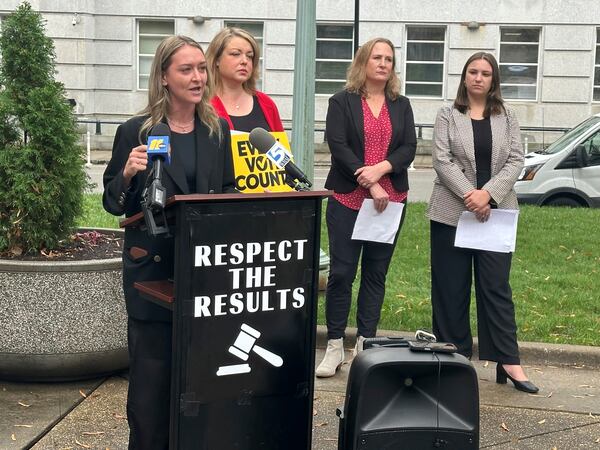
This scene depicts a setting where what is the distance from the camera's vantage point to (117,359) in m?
5.80

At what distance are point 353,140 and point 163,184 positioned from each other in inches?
98.7

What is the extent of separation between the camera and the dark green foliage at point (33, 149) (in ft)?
19.1

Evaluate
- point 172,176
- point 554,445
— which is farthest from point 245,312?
point 554,445

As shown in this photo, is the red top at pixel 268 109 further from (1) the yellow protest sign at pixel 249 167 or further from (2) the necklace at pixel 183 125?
(2) the necklace at pixel 183 125

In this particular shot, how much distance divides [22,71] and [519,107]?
2242cm

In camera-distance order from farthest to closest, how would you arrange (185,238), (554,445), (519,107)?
(519,107) < (554,445) < (185,238)

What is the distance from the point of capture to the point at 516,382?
602 cm

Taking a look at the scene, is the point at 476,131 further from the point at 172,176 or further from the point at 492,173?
the point at 172,176

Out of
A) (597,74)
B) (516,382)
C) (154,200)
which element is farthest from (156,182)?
(597,74)

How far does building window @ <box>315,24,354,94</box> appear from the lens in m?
27.5

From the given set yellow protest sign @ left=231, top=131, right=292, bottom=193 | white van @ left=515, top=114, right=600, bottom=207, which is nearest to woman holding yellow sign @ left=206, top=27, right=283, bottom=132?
yellow protest sign @ left=231, top=131, right=292, bottom=193

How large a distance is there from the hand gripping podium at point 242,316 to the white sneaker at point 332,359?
2.16m

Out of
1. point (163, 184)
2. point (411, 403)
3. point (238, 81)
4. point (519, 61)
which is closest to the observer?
point (163, 184)

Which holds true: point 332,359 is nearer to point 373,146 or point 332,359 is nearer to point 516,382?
point 516,382
